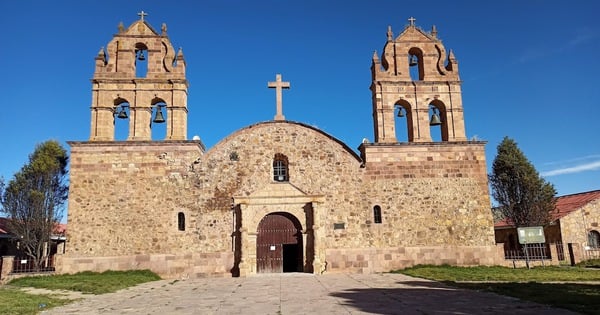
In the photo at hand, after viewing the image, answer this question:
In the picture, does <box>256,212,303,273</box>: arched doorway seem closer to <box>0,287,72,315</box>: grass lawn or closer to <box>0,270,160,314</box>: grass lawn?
<box>0,270,160,314</box>: grass lawn

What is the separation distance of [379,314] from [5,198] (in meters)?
25.1

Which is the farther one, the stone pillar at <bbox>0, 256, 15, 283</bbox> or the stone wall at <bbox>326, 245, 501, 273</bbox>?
the stone wall at <bbox>326, 245, 501, 273</bbox>

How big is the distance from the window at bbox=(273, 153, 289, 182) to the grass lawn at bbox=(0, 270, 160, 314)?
19.9 ft

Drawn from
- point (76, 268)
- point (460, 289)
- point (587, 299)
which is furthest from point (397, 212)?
point (76, 268)

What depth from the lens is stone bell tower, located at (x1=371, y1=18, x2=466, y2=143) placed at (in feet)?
60.6

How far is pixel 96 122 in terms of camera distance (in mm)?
17812

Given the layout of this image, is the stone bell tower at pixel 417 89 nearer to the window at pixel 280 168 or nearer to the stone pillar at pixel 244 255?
the window at pixel 280 168

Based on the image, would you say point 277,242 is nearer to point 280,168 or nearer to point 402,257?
point 280,168

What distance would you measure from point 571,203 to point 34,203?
32.8 meters

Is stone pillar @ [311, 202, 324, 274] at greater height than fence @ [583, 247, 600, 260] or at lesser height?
greater

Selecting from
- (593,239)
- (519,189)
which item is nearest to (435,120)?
(519,189)

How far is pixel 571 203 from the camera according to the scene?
28.5 m

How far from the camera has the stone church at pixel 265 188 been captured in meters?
17.1

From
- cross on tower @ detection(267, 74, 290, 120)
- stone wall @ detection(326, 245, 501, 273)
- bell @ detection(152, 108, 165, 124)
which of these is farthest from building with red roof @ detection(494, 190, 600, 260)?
bell @ detection(152, 108, 165, 124)
